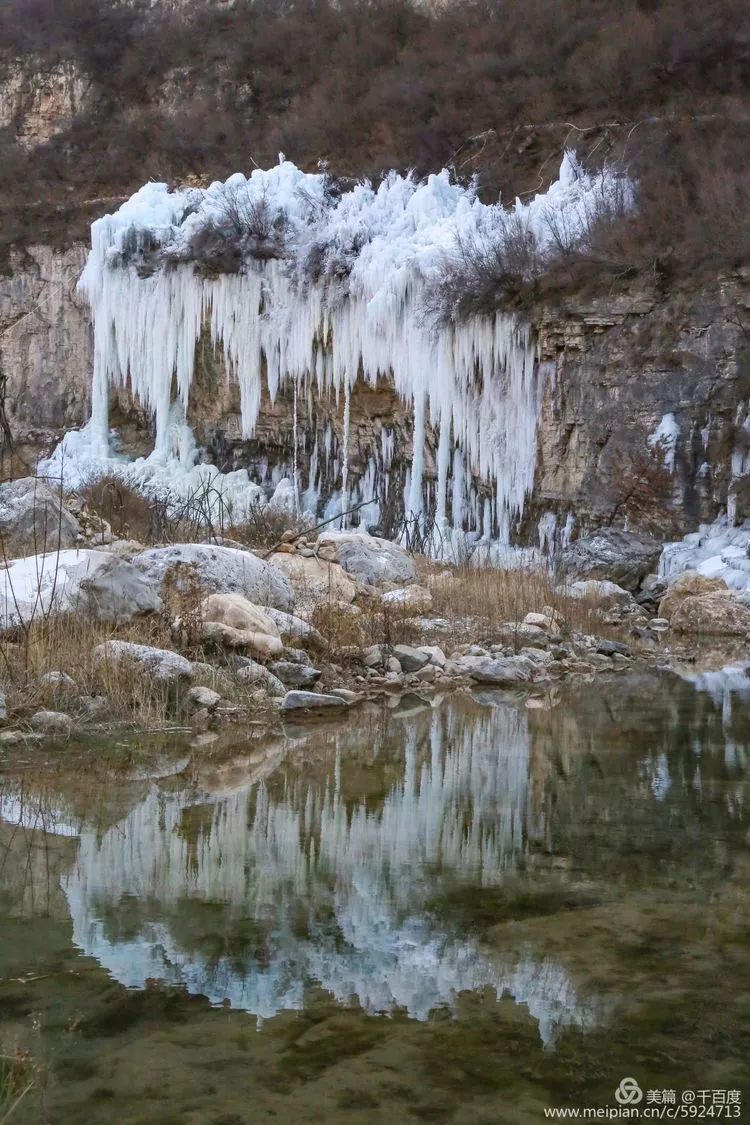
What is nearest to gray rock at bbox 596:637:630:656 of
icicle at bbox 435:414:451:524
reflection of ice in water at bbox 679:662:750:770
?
reflection of ice in water at bbox 679:662:750:770

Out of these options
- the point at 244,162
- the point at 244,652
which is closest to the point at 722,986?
the point at 244,652

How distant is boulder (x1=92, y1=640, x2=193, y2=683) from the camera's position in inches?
228

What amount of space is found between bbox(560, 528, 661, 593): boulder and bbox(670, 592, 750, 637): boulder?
197 centimetres

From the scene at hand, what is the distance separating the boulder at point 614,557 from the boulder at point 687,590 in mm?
1393

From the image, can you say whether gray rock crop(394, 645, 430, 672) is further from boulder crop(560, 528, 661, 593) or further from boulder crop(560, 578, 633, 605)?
boulder crop(560, 528, 661, 593)

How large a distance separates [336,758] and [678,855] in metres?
Answer: 1.94

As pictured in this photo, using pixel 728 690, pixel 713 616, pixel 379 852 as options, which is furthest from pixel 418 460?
pixel 379 852

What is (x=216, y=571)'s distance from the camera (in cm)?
780

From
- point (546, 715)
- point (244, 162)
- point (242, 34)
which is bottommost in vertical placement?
point (546, 715)

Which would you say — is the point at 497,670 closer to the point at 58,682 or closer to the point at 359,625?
the point at 359,625

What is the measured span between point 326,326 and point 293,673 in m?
14.0

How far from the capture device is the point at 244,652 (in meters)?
6.83

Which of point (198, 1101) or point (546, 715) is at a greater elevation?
point (198, 1101)

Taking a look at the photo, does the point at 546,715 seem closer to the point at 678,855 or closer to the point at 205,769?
the point at 205,769
